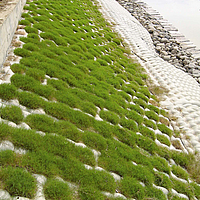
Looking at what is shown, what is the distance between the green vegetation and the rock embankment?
991 cm

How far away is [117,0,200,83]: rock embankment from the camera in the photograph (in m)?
18.0

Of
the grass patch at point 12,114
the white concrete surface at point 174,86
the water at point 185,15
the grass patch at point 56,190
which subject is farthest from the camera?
the water at point 185,15

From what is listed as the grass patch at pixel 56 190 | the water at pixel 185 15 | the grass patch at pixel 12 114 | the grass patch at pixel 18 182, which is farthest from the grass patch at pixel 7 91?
the water at pixel 185 15

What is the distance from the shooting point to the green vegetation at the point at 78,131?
3.76 m

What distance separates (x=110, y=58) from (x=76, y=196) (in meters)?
9.27

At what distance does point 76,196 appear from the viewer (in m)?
3.63

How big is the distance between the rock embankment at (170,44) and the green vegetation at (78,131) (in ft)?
32.5

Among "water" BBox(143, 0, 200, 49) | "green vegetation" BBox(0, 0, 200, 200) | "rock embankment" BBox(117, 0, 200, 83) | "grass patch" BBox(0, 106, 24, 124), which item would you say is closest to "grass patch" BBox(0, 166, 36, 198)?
"green vegetation" BBox(0, 0, 200, 200)

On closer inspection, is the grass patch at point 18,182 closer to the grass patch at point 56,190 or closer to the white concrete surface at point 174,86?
the grass patch at point 56,190

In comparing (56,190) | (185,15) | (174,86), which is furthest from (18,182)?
(185,15)

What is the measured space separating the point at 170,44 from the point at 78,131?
19765 mm

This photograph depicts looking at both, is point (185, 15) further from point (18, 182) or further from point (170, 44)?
point (18, 182)

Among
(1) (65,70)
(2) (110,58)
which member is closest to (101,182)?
(1) (65,70)

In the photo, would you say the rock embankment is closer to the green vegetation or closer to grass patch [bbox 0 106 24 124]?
the green vegetation
